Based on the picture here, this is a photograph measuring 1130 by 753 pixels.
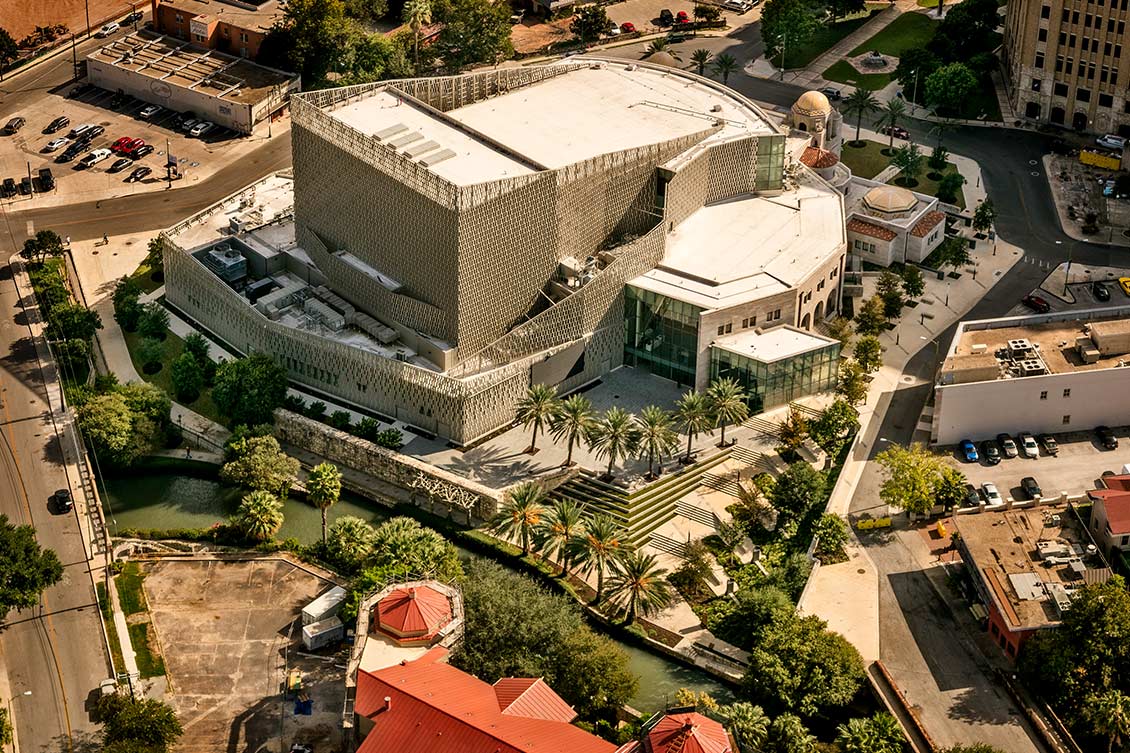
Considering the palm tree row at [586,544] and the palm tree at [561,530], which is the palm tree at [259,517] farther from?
the palm tree at [561,530]

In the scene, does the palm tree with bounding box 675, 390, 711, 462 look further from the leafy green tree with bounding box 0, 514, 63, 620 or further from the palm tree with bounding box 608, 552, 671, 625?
the leafy green tree with bounding box 0, 514, 63, 620

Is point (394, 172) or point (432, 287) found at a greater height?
point (394, 172)

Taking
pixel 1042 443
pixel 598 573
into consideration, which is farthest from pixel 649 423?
pixel 1042 443

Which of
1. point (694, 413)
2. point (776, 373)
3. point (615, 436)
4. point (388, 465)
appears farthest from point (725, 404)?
point (388, 465)

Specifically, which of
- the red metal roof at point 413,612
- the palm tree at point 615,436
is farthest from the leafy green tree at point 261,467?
the palm tree at point 615,436

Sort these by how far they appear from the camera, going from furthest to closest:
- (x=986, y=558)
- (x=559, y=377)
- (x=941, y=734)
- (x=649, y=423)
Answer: (x=559, y=377)
(x=649, y=423)
(x=986, y=558)
(x=941, y=734)

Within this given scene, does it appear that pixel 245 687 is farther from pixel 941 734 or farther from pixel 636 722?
pixel 941 734
